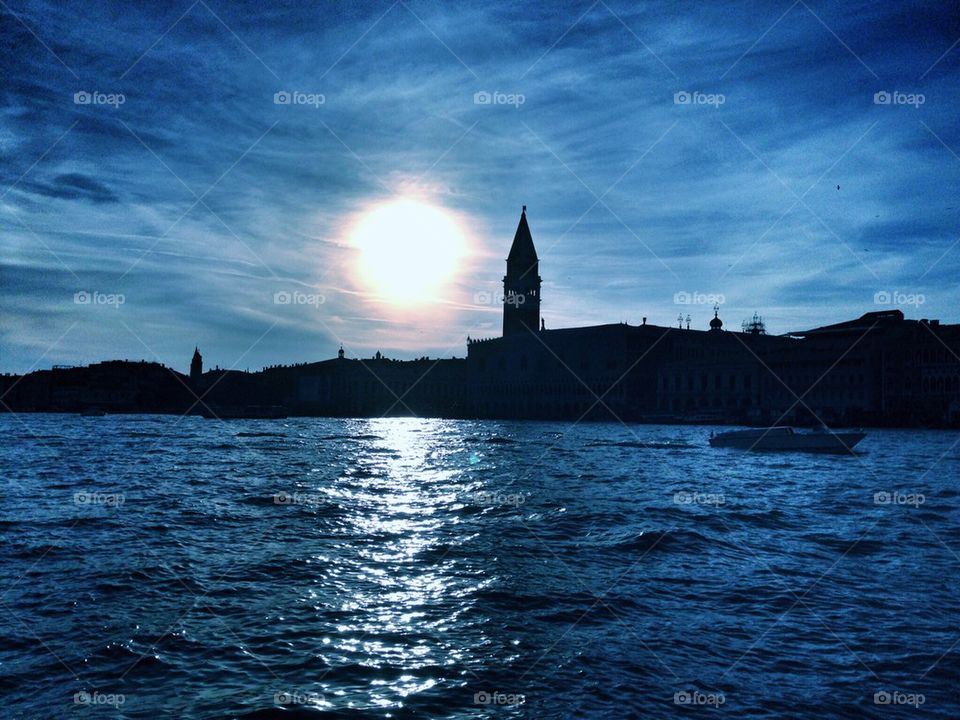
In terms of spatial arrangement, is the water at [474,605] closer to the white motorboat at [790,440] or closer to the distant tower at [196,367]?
the white motorboat at [790,440]

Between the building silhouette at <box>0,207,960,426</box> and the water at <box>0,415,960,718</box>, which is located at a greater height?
the building silhouette at <box>0,207,960,426</box>

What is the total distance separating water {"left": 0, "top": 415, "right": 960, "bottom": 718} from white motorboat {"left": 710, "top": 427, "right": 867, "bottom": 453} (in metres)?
23.3

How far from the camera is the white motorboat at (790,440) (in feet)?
145

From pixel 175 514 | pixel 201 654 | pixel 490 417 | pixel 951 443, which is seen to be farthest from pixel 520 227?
pixel 201 654

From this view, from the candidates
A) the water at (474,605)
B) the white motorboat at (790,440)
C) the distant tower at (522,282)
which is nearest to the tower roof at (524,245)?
the distant tower at (522,282)

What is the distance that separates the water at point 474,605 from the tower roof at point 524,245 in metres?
124

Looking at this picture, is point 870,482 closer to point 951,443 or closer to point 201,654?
point 201,654

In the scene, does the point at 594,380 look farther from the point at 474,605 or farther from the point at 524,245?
the point at 474,605

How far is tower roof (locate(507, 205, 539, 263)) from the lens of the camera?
144 m

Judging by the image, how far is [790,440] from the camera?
46094 millimetres

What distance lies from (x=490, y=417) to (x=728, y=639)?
132601 mm

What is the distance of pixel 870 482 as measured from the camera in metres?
28.5

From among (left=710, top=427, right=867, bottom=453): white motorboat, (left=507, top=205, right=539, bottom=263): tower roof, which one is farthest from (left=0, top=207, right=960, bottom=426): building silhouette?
(left=710, top=427, right=867, bottom=453): white motorboat

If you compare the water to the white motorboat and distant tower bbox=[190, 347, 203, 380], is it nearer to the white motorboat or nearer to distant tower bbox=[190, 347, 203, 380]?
the white motorboat
